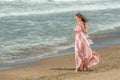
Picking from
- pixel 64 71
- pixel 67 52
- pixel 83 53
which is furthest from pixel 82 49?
pixel 67 52

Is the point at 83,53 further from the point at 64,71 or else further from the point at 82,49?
the point at 64,71

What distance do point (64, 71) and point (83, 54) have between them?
603 mm

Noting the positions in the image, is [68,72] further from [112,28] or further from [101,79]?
[112,28]

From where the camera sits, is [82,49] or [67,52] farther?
[67,52]

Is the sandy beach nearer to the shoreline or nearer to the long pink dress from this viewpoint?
the long pink dress

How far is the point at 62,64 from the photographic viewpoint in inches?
433

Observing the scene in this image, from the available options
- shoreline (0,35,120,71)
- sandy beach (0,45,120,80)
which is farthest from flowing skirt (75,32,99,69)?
shoreline (0,35,120,71)

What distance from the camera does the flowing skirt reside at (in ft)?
32.3

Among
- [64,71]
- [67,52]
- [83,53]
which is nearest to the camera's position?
[64,71]

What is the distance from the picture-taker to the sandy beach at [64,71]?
8.60 m

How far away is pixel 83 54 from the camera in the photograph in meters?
9.92

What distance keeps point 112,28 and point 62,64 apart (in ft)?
26.4

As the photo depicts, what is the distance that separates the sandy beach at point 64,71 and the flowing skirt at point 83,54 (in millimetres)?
202

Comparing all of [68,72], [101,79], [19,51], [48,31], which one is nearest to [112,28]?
[48,31]
